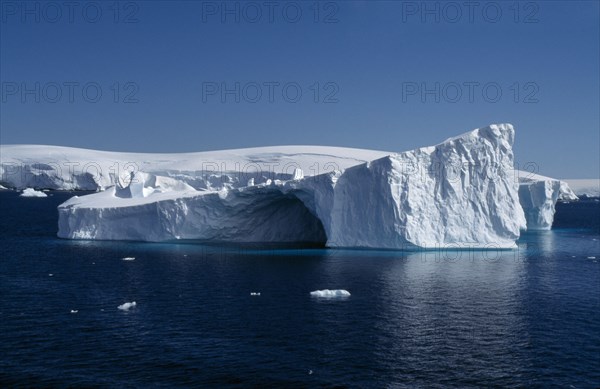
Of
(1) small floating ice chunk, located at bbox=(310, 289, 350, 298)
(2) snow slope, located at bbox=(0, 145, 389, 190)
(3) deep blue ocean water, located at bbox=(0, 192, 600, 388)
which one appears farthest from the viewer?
(2) snow slope, located at bbox=(0, 145, 389, 190)

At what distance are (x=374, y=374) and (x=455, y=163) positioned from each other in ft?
73.2

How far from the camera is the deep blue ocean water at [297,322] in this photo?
47.1 ft

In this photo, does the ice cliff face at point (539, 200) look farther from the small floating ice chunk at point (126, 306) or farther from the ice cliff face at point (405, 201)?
the small floating ice chunk at point (126, 306)

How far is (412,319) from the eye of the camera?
62.1ft

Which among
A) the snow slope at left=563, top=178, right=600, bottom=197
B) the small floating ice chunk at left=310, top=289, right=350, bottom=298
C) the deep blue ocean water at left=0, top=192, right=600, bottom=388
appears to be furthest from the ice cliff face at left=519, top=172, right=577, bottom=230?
the snow slope at left=563, top=178, right=600, bottom=197

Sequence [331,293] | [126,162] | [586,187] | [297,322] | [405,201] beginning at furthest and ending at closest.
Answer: [586,187]
[126,162]
[405,201]
[331,293]
[297,322]

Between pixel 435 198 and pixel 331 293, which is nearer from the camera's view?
pixel 331 293

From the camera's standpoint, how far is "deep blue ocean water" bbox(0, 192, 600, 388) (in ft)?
47.1

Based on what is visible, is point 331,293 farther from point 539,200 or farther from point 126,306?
point 539,200

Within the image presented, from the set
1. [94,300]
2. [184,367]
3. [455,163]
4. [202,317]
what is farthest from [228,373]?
[455,163]

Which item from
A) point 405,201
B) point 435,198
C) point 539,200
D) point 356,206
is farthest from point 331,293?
point 539,200

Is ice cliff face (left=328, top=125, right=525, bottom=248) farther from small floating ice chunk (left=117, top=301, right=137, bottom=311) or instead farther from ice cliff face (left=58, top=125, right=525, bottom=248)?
small floating ice chunk (left=117, top=301, right=137, bottom=311)

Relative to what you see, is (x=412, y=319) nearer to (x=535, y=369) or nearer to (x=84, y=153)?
(x=535, y=369)

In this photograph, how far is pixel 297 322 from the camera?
61.2ft
